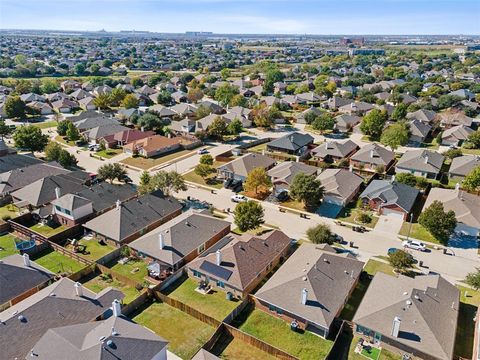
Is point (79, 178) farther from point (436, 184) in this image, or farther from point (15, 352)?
point (436, 184)

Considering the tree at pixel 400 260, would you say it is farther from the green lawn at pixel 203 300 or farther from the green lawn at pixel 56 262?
the green lawn at pixel 56 262

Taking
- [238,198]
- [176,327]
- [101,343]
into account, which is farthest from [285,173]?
[101,343]

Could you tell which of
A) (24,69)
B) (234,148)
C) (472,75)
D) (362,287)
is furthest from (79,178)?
(472,75)

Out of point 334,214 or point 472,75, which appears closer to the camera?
point 334,214

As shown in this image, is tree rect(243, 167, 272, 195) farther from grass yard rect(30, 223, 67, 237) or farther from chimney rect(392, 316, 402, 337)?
chimney rect(392, 316, 402, 337)

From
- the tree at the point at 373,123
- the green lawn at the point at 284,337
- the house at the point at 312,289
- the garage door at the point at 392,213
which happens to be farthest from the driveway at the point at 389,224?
the tree at the point at 373,123

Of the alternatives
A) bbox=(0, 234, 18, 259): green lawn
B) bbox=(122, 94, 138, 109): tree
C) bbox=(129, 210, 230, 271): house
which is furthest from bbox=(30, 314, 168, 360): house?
→ bbox=(122, 94, 138, 109): tree
